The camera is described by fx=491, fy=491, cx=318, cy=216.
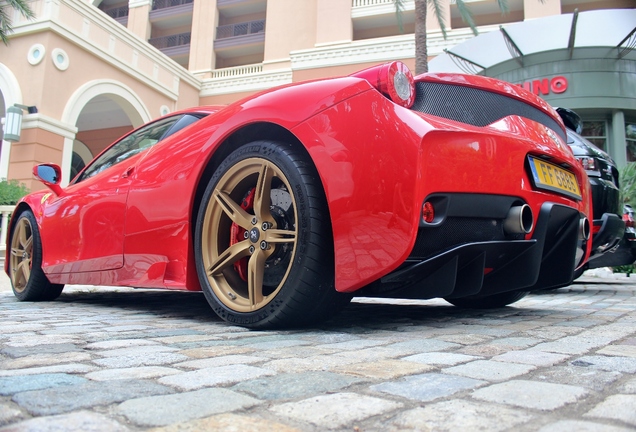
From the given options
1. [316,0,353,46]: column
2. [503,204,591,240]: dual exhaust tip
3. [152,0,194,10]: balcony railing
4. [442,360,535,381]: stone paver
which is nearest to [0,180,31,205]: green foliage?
[503,204,591,240]: dual exhaust tip

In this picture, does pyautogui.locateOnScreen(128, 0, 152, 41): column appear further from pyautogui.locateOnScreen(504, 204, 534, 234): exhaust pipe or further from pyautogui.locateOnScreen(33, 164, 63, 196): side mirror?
pyautogui.locateOnScreen(504, 204, 534, 234): exhaust pipe

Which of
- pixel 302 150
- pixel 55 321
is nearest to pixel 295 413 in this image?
pixel 302 150

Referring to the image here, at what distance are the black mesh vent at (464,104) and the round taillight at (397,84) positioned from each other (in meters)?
0.06

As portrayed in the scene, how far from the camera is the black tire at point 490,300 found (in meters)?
3.19

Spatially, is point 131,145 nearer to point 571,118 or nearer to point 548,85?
point 571,118

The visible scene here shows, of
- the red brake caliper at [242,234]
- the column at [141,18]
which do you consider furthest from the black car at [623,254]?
the column at [141,18]

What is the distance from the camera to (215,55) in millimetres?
27047

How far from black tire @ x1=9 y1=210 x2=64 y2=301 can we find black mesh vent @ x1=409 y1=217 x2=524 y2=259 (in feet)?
10.8

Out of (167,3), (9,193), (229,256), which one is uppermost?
(167,3)

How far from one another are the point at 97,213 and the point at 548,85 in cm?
1334

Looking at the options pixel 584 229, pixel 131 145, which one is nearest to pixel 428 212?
pixel 584 229

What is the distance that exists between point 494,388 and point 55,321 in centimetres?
232

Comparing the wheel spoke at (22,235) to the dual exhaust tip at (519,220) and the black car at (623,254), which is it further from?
the black car at (623,254)

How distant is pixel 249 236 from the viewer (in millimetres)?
2270
